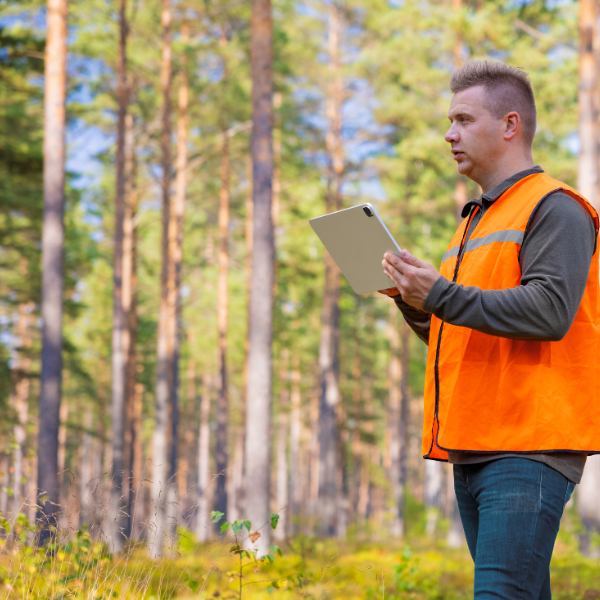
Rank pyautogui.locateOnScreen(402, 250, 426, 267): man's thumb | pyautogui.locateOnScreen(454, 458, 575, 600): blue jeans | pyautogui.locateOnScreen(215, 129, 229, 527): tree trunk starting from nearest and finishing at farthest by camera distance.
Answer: pyautogui.locateOnScreen(454, 458, 575, 600): blue jeans, pyautogui.locateOnScreen(402, 250, 426, 267): man's thumb, pyautogui.locateOnScreen(215, 129, 229, 527): tree trunk

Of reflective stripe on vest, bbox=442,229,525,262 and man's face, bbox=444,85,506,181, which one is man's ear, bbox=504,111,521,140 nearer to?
man's face, bbox=444,85,506,181

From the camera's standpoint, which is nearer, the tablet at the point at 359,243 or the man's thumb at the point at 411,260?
the man's thumb at the point at 411,260

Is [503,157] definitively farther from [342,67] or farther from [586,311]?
[342,67]

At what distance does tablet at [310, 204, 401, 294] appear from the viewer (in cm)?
204

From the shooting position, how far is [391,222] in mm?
18766

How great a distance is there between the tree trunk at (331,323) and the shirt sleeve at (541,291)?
617 inches

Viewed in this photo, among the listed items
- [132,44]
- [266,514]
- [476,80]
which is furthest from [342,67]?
[476,80]

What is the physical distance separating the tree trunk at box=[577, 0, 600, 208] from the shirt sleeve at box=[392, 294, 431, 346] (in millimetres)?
8403

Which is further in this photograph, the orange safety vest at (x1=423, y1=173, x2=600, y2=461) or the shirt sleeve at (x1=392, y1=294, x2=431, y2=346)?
the shirt sleeve at (x1=392, y1=294, x2=431, y2=346)

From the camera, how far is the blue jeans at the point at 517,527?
1.68 m

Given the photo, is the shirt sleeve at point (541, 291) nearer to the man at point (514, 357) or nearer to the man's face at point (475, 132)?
the man at point (514, 357)

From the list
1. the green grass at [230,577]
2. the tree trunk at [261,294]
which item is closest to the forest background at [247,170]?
the tree trunk at [261,294]

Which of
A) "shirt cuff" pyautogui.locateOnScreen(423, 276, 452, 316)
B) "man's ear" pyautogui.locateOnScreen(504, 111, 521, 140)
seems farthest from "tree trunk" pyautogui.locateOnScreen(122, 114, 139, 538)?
"shirt cuff" pyautogui.locateOnScreen(423, 276, 452, 316)

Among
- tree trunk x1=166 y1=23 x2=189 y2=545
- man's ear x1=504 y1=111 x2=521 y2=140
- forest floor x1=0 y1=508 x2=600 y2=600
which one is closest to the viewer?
man's ear x1=504 y1=111 x2=521 y2=140
